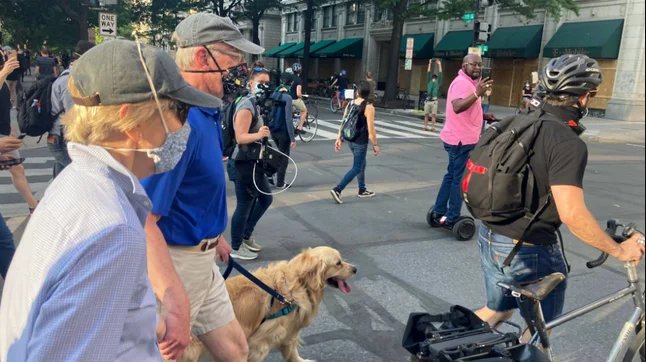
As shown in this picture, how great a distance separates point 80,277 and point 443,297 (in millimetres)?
3911

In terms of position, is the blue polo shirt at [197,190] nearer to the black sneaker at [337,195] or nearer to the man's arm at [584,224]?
the man's arm at [584,224]

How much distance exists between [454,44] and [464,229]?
26.5 meters

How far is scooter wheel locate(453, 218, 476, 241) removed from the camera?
237 inches

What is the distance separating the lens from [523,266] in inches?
109

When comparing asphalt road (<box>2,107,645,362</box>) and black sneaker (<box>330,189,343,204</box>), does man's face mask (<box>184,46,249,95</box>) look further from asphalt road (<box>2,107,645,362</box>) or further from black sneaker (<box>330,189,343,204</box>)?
black sneaker (<box>330,189,343,204</box>)

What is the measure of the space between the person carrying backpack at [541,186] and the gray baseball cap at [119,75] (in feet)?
6.04

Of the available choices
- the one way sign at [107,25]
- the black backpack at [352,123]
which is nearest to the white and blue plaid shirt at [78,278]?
the black backpack at [352,123]

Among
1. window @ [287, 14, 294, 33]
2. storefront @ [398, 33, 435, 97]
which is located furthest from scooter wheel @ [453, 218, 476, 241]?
window @ [287, 14, 294, 33]

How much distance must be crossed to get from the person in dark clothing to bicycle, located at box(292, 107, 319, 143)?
8088mm

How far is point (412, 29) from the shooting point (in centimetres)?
3575

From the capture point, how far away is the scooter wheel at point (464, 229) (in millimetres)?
6016

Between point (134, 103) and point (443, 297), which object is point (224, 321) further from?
point (443, 297)

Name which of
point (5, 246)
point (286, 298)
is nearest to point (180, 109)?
point (286, 298)

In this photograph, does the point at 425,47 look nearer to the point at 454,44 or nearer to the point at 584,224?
the point at 454,44
